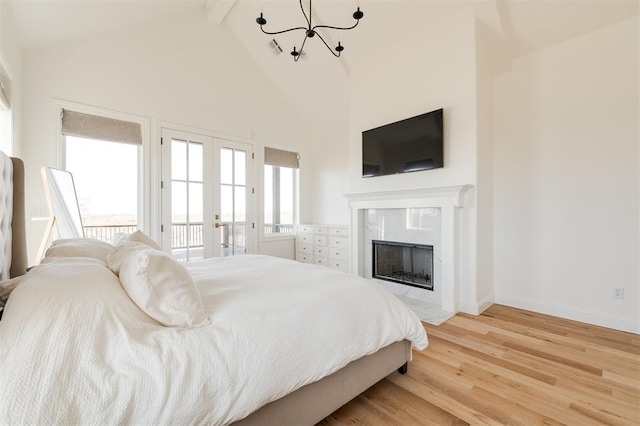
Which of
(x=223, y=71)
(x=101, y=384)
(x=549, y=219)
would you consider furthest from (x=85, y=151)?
(x=549, y=219)

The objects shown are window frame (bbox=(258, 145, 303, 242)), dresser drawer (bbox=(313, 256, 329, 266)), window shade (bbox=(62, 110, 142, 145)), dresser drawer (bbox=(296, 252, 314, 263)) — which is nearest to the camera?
window shade (bbox=(62, 110, 142, 145))

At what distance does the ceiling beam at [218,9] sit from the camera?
3.77 metres

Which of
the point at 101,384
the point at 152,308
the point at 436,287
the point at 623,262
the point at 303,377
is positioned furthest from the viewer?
the point at 436,287

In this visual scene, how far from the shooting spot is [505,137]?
3188 mm

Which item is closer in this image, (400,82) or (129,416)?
(129,416)

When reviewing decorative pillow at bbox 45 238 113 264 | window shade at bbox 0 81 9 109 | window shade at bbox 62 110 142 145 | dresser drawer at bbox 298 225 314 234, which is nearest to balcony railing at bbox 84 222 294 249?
dresser drawer at bbox 298 225 314 234

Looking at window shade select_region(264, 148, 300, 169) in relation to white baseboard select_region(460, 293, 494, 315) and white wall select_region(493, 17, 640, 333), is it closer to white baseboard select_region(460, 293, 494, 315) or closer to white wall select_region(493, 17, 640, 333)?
white wall select_region(493, 17, 640, 333)

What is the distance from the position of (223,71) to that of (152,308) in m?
4.13

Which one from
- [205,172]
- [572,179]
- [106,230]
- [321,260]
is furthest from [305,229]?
[572,179]

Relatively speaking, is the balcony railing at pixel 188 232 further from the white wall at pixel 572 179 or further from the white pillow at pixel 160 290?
the white wall at pixel 572 179

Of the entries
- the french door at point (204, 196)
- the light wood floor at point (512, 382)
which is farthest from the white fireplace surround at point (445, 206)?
the french door at point (204, 196)

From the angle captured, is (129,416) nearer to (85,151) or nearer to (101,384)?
(101,384)

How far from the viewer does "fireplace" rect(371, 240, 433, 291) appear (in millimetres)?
3322

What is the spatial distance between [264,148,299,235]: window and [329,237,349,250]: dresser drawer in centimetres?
100
